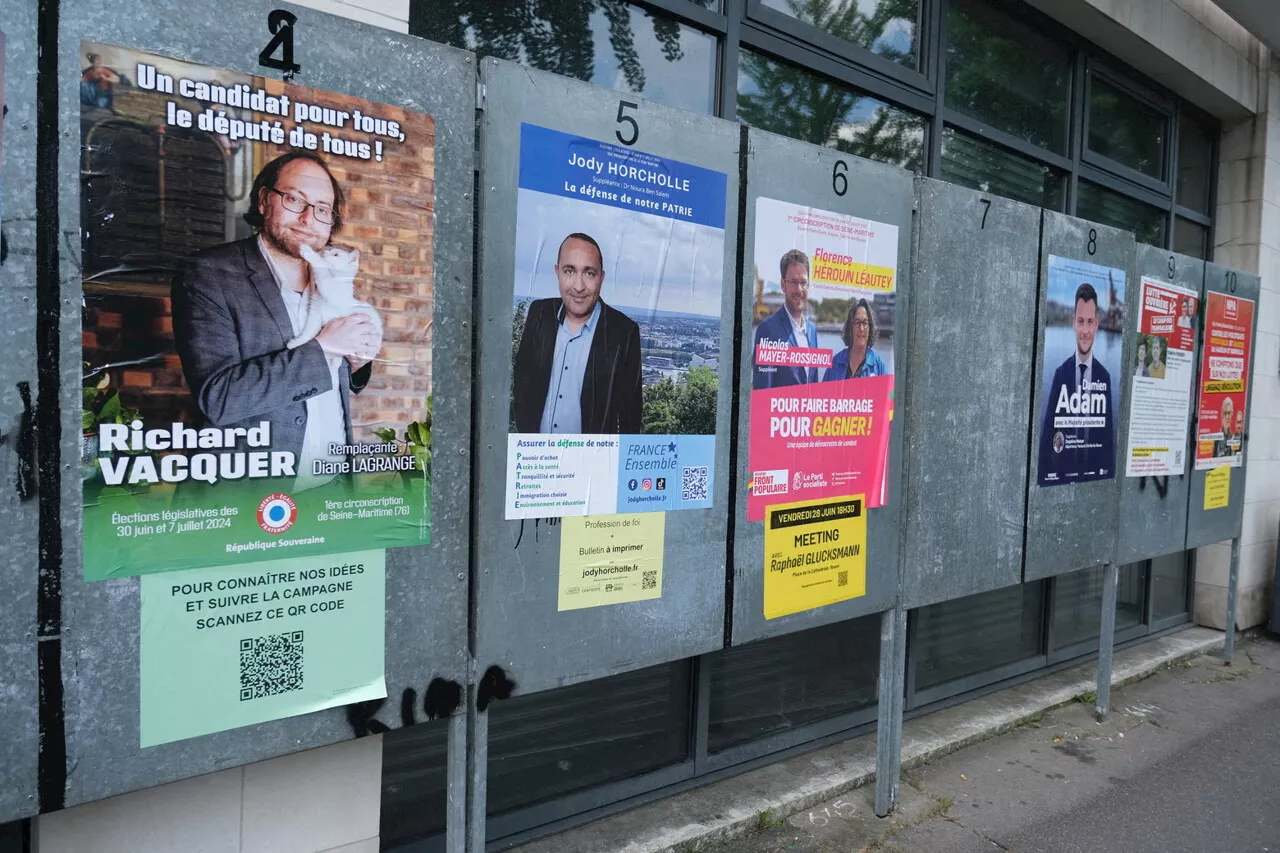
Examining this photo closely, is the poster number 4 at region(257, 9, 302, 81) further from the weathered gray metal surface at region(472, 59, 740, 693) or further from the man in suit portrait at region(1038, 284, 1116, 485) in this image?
the man in suit portrait at region(1038, 284, 1116, 485)

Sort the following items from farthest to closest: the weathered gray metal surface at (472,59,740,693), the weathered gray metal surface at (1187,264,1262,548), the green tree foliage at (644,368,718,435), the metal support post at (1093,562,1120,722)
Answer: the weathered gray metal surface at (1187,264,1262,548), the metal support post at (1093,562,1120,722), the green tree foliage at (644,368,718,435), the weathered gray metal surface at (472,59,740,693)

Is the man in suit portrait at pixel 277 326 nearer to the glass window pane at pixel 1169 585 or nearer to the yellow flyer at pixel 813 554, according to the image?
the yellow flyer at pixel 813 554

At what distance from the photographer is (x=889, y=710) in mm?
4020

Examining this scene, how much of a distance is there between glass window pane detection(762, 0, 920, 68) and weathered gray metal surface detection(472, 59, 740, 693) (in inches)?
64.2

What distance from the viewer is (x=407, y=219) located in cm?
239

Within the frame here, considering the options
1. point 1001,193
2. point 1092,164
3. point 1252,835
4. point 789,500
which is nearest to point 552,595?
point 789,500

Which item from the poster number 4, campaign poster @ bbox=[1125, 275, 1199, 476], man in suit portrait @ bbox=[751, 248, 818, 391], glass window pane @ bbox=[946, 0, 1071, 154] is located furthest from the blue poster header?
campaign poster @ bbox=[1125, 275, 1199, 476]

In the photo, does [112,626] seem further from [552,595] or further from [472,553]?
[552,595]

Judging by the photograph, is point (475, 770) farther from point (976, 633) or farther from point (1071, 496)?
point (976, 633)

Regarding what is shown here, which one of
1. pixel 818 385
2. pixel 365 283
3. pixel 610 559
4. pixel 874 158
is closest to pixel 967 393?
pixel 818 385

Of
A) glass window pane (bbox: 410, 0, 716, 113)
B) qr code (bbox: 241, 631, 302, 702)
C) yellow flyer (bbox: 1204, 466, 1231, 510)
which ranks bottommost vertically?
qr code (bbox: 241, 631, 302, 702)

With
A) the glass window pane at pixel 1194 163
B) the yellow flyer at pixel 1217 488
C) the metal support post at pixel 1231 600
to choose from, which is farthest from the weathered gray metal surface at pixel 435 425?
the glass window pane at pixel 1194 163

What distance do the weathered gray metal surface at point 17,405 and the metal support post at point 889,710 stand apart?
317cm

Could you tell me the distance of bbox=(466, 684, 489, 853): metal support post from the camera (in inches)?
104
